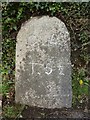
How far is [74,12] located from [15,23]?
640 mm

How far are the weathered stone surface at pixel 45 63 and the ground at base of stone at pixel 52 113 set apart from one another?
Result: 56mm

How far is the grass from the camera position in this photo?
3324 millimetres

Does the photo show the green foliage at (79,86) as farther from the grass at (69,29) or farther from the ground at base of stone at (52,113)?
the ground at base of stone at (52,113)

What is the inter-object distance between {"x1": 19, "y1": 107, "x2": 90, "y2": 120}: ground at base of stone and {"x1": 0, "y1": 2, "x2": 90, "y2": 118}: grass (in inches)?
3.1

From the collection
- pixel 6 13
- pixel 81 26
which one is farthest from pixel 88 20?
pixel 6 13

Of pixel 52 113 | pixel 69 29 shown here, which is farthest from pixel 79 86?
pixel 69 29

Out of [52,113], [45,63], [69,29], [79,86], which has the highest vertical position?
[69,29]

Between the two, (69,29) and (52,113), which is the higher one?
(69,29)

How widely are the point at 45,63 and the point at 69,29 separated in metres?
0.45

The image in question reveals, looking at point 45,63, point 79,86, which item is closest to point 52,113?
point 79,86

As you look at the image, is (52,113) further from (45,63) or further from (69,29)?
(69,29)

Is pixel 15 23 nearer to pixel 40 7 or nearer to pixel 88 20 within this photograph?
pixel 40 7

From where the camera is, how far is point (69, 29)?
3369 mm

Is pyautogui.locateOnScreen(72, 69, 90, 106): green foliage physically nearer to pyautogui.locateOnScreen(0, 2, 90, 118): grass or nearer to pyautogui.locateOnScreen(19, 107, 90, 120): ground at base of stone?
pyautogui.locateOnScreen(0, 2, 90, 118): grass
